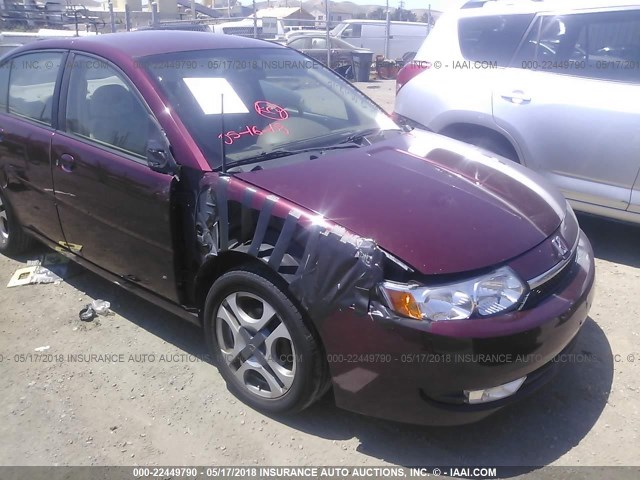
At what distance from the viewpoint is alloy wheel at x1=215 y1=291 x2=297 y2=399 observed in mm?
2494

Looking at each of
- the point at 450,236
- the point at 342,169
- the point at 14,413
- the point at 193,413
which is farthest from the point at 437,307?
the point at 14,413

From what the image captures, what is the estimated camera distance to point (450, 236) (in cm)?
229

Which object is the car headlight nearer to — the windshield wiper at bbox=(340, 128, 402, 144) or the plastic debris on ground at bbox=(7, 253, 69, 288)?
the windshield wiper at bbox=(340, 128, 402, 144)

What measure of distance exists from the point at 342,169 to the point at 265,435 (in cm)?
131

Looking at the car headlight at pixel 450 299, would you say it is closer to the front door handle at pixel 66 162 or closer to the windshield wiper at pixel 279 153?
the windshield wiper at pixel 279 153

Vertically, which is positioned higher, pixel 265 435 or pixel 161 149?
pixel 161 149

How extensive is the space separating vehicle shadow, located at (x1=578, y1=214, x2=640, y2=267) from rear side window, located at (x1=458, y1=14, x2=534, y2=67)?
1.53m

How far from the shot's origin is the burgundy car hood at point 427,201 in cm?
224

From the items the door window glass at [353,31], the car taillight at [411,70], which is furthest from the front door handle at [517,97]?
the door window glass at [353,31]

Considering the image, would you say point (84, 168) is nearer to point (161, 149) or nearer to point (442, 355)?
point (161, 149)

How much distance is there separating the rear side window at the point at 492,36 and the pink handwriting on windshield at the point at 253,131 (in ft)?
7.69

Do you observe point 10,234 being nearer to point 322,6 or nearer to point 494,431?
point 494,431

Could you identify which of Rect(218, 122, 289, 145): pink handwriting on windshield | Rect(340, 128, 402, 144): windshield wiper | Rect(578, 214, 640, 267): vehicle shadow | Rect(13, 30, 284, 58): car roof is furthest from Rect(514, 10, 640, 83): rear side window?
Rect(218, 122, 289, 145): pink handwriting on windshield

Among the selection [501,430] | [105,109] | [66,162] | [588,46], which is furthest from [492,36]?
[66,162]
